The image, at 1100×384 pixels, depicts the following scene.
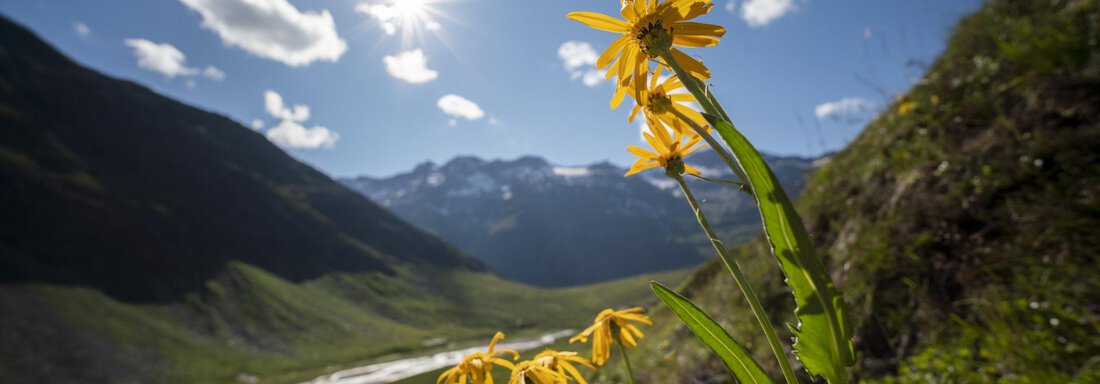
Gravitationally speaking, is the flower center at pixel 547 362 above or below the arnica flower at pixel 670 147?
below

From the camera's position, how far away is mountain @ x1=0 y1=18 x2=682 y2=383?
85.9 meters

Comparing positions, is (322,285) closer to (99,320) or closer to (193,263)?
(193,263)

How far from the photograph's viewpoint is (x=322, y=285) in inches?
5846

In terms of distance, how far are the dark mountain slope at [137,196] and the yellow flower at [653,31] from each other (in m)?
127

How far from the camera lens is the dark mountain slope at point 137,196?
101688 millimetres

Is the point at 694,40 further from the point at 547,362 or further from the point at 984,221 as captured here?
the point at 984,221

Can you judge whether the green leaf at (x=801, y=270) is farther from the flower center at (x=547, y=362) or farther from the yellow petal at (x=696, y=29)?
the flower center at (x=547, y=362)

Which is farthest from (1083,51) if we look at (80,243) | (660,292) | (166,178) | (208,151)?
(208,151)

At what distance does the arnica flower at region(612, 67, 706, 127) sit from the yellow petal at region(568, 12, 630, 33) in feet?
0.53

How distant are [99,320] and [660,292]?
118 meters

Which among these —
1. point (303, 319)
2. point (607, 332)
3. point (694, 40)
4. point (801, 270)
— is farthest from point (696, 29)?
point (303, 319)

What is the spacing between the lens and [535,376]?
1.54 meters

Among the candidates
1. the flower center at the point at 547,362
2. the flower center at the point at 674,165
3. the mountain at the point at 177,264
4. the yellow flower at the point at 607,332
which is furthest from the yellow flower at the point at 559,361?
the mountain at the point at 177,264

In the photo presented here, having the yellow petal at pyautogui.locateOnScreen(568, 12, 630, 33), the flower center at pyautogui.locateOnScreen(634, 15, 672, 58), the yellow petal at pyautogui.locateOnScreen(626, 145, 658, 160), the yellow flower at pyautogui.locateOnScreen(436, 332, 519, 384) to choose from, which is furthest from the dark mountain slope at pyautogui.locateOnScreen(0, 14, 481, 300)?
the flower center at pyautogui.locateOnScreen(634, 15, 672, 58)
